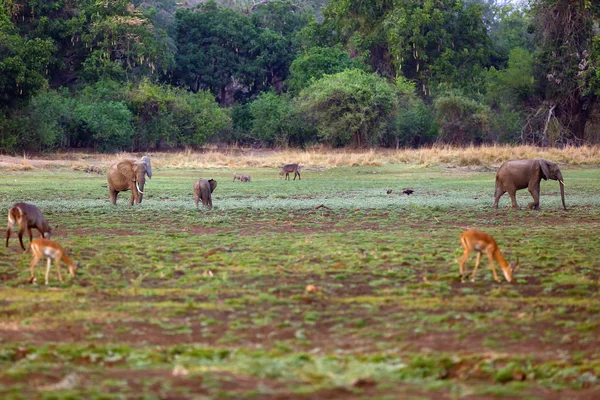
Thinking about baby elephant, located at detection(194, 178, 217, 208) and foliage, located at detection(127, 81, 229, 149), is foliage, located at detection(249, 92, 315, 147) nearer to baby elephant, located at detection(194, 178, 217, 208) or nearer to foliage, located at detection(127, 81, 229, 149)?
foliage, located at detection(127, 81, 229, 149)

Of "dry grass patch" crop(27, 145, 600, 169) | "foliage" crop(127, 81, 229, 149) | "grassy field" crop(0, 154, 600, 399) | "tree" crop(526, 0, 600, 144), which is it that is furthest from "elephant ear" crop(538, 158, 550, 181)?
"foliage" crop(127, 81, 229, 149)

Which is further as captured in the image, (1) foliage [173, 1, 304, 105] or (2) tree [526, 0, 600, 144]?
(1) foliage [173, 1, 304, 105]

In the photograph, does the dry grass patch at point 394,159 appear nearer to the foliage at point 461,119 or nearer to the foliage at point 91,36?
the foliage at point 461,119

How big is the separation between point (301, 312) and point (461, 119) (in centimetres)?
4973

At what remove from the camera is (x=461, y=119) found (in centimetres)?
5703

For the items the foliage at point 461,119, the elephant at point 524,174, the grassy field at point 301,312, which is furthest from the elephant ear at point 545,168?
the foliage at point 461,119

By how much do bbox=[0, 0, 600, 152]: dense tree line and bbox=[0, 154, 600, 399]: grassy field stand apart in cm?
3208

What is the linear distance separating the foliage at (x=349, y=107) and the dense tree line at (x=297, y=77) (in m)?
0.09

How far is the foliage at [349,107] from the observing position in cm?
5341

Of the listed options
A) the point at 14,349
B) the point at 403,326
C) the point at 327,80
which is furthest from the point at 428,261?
the point at 327,80

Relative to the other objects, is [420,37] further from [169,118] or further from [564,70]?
[169,118]

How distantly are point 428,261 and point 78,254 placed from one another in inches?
202

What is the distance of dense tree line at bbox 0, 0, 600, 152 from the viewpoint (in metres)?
51.1

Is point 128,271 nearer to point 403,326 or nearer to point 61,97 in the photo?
point 403,326
